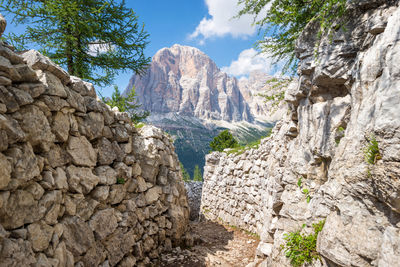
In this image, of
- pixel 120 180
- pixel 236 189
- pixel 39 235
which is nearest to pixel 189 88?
pixel 236 189

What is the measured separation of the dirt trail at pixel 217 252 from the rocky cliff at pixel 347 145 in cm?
129

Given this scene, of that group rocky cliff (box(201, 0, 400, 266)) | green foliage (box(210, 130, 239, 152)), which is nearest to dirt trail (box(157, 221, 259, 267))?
rocky cliff (box(201, 0, 400, 266))

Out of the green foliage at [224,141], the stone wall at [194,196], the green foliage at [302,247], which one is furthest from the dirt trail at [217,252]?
the green foliage at [224,141]

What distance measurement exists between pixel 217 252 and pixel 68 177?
486 centimetres

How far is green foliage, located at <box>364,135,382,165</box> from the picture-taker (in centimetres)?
269

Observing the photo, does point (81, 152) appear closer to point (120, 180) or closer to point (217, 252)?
point (120, 180)

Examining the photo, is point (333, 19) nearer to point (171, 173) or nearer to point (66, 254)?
point (171, 173)

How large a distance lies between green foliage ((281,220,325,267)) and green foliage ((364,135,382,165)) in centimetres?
137

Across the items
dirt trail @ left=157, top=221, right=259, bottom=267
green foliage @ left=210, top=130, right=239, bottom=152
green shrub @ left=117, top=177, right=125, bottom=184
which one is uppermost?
green foliage @ left=210, top=130, right=239, bottom=152

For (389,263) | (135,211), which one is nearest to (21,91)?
(135,211)

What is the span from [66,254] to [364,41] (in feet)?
19.0

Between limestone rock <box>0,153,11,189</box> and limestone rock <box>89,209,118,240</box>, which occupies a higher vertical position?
limestone rock <box>0,153,11,189</box>

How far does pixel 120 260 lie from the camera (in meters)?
4.20

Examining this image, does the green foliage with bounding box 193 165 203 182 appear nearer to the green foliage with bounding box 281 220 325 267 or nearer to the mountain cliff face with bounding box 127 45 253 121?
the green foliage with bounding box 281 220 325 267
